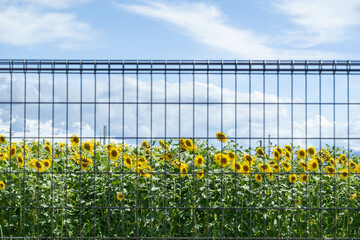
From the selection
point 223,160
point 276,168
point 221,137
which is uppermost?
point 221,137

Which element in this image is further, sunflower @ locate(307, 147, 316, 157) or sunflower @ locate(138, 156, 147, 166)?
sunflower @ locate(307, 147, 316, 157)

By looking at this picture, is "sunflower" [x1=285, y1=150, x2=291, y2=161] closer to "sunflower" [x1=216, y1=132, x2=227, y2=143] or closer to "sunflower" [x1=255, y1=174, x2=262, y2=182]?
"sunflower" [x1=255, y1=174, x2=262, y2=182]

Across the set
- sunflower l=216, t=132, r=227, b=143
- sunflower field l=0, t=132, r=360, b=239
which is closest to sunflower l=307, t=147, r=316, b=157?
sunflower field l=0, t=132, r=360, b=239

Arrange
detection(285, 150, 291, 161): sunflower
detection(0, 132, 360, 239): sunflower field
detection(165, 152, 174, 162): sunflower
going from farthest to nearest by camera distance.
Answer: detection(285, 150, 291, 161): sunflower, detection(165, 152, 174, 162): sunflower, detection(0, 132, 360, 239): sunflower field

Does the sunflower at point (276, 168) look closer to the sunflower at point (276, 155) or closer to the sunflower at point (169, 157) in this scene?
the sunflower at point (276, 155)

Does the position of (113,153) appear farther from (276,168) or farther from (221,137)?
(276,168)

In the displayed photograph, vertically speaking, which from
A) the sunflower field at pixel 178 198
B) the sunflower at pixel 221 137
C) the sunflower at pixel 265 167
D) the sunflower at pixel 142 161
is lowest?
the sunflower field at pixel 178 198

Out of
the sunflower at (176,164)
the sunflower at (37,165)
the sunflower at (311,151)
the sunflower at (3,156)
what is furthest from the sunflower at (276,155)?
the sunflower at (3,156)

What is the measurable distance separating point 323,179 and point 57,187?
333 cm

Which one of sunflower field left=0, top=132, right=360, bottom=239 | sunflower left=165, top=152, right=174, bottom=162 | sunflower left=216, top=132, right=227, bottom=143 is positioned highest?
sunflower left=216, top=132, right=227, bottom=143

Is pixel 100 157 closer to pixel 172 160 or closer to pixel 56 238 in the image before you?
pixel 172 160

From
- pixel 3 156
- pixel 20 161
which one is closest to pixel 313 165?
pixel 20 161

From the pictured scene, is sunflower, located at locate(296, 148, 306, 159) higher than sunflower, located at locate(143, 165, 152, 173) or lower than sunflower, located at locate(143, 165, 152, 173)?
higher

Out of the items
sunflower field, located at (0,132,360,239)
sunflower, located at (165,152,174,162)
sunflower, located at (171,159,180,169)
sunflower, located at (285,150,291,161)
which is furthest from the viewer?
sunflower, located at (285,150,291,161)
